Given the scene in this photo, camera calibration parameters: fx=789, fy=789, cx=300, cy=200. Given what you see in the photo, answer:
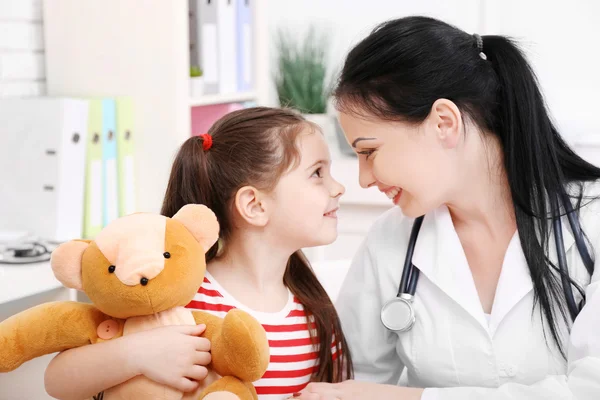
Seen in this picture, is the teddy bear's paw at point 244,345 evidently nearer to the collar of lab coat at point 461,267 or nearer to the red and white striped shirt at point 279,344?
the red and white striped shirt at point 279,344

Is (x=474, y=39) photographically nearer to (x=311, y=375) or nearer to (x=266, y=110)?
(x=266, y=110)

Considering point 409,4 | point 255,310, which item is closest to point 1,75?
point 255,310

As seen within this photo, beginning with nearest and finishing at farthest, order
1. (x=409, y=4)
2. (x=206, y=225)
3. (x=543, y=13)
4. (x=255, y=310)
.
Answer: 1. (x=206, y=225)
2. (x=255, y=310)
3. (x=543, y=13)
4. (x=409, y=4)

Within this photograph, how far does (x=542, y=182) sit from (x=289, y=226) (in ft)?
1.44

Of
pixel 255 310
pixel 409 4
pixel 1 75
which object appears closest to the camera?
pixel 255 310

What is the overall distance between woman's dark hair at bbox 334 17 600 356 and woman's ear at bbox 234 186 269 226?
22 centimetres

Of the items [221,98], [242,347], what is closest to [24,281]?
[242,347]

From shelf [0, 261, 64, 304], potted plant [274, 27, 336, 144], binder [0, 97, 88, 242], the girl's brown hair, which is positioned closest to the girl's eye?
the girl's brown hair

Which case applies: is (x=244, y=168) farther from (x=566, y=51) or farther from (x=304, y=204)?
(x=566, y=51)

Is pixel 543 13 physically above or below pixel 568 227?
above

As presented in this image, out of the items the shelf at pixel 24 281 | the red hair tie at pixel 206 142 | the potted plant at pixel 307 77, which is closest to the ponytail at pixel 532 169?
the red hair tie at pixel 206 142

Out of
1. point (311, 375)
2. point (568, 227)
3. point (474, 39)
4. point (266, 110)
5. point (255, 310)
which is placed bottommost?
point (311, 375)

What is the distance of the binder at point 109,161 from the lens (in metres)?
2.15

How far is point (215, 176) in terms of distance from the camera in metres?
1.37
